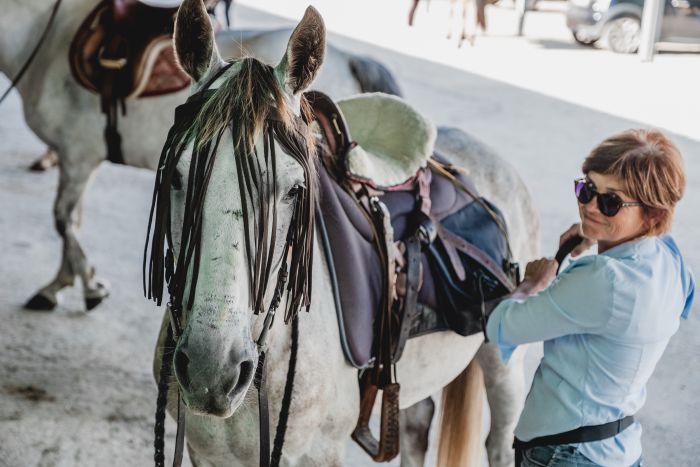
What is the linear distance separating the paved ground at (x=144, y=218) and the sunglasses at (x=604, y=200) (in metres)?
1.66

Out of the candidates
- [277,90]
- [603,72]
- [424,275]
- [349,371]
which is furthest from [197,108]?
→ [603,72]

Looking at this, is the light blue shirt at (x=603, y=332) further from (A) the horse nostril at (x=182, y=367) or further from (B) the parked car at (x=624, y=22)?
(B) the parked car at (x=624, y=22)

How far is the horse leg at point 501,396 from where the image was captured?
236cm

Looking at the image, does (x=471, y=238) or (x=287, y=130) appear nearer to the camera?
(x=287, y=130)

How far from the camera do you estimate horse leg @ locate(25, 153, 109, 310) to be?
145 inches

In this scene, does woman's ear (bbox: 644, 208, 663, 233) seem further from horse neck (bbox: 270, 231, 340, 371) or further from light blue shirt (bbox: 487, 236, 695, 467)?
horse neck (bbox: 270, 231, 340, 371)

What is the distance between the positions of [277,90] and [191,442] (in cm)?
83

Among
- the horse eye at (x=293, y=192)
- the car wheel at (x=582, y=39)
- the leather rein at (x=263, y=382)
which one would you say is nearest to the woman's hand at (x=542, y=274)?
the leather rein at (x=263, y=382)

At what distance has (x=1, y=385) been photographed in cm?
327

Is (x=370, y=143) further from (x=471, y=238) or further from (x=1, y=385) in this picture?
(x=1, y=385)

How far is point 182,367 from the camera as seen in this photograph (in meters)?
1.26

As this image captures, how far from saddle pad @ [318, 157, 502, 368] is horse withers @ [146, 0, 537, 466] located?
0.04 meters

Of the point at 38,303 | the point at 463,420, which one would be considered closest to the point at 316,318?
the point at 463,420

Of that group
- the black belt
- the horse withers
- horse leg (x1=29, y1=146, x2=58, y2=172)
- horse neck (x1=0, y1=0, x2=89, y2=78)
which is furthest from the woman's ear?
horse leg (x1=29, y1=146, x2=58, y2=172)
